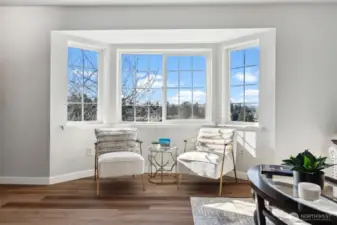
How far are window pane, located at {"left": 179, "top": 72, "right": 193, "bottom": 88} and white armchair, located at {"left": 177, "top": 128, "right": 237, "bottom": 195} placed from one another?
912 millimetres

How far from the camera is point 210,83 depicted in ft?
14.6

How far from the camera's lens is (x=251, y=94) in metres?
4.12

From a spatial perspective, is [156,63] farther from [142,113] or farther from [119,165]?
[119,165]

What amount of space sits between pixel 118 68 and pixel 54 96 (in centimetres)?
118

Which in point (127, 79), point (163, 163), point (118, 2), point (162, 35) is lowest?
point (163, 163)

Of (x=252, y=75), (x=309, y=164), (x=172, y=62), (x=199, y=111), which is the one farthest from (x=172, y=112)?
(x=309, y=164)

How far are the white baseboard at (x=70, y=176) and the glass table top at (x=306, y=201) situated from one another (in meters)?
2.86

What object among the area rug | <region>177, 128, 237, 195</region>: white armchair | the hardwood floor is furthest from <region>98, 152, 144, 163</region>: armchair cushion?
the area rug

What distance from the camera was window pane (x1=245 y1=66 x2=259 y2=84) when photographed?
13.3 feet

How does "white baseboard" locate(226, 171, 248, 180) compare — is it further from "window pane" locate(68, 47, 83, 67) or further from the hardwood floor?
"window pane" locate(68, 47, 83, 67)

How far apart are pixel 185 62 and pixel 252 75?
113 cm

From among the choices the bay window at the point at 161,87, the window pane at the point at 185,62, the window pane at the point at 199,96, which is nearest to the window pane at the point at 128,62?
the bay window at the point at 161,87

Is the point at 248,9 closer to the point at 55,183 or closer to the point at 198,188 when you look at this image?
the point at 198,188

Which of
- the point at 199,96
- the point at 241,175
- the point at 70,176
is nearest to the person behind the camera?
the point at 70,176
